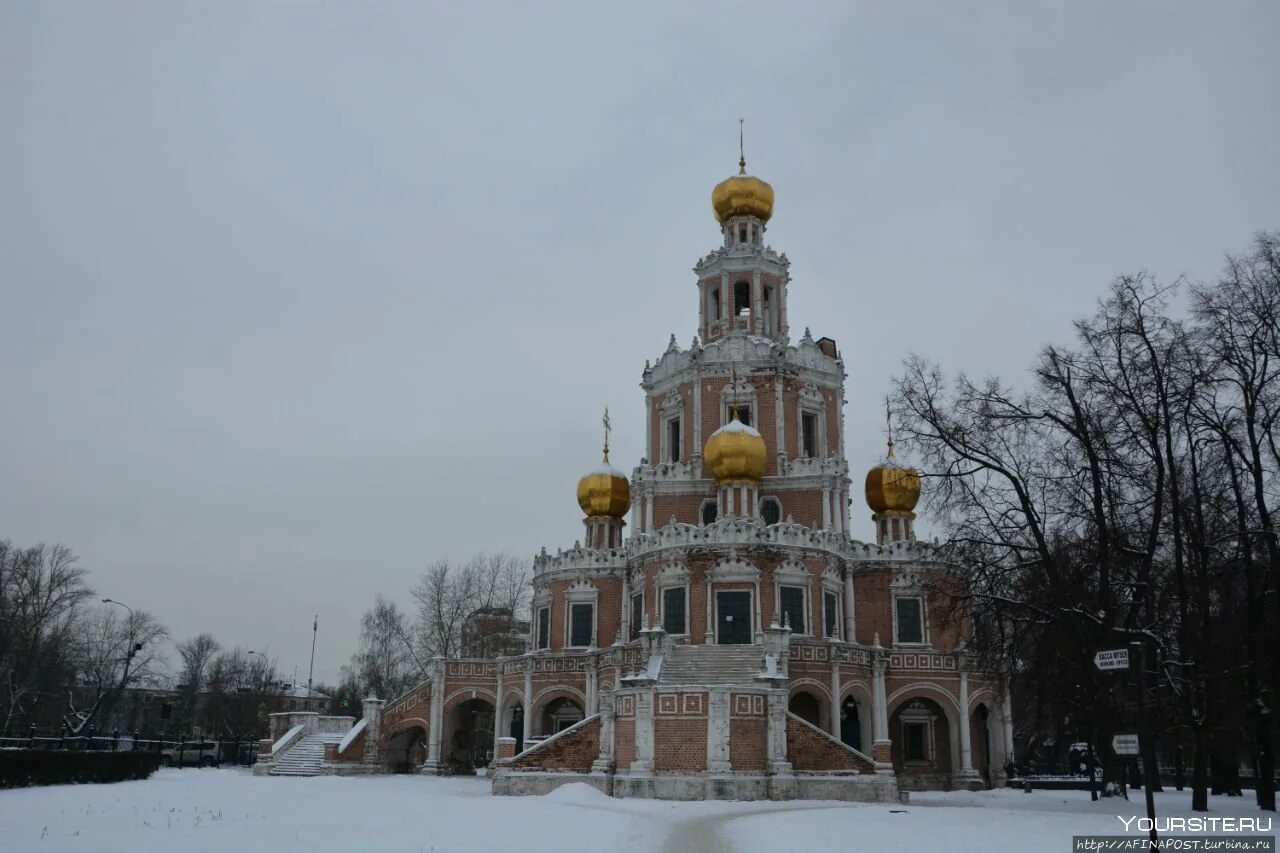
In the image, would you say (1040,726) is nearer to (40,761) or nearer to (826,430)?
(826,430)

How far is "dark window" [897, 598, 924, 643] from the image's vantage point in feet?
134

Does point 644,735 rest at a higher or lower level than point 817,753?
higher

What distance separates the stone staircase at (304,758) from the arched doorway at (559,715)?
835 cm

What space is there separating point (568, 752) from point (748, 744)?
204 inches

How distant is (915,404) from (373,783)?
71.5 feet

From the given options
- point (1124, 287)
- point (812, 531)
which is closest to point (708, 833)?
point (1124, 287)

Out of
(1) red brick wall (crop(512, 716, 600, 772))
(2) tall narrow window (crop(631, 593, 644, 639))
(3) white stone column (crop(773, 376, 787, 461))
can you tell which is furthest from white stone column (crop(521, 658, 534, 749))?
(3) white stone column (crop(773, 376, 787, 461))

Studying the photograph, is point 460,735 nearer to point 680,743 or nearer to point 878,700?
point 878,700

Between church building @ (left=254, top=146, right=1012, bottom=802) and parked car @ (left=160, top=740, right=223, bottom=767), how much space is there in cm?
319

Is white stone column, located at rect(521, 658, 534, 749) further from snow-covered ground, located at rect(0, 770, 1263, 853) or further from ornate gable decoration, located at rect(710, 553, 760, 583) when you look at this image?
snow-covered ground, located at rect(0, 770, 1263, 853)

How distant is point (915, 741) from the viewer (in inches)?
1569

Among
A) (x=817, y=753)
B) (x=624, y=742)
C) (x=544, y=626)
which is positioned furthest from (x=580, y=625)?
(x=817, y=753)

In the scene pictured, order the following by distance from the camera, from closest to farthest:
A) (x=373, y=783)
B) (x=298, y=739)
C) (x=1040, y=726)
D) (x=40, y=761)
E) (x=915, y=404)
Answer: (x=915, y=404) < (x=40, y=761) < (x=1040, y=726) < (x=373, y=783) < (x=298, y=739)

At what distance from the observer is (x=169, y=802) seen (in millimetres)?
22047
